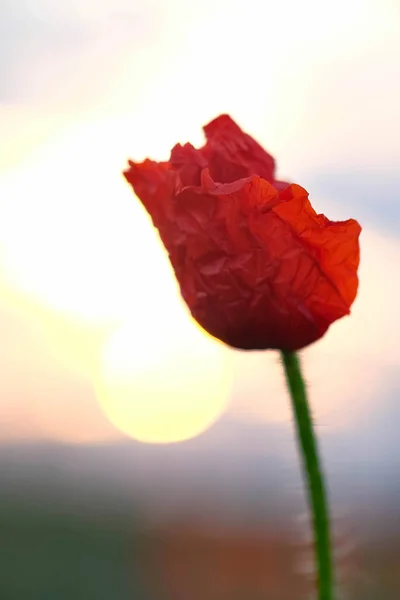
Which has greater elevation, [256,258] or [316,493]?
[256,258]

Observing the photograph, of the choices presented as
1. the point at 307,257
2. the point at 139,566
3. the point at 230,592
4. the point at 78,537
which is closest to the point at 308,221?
the point at 307,257

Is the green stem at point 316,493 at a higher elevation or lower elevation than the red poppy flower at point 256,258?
lower

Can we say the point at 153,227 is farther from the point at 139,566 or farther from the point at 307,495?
the point at 139,566

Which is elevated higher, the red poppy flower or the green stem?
the red poppy flower
